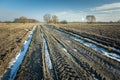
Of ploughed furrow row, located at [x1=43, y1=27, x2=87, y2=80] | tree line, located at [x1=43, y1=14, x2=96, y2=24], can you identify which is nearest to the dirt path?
ploughed furrow row, located at [x1=43, y1=27, x2=87, y2=80]

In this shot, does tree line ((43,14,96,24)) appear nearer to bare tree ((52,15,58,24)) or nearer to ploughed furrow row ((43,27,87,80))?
bare tree ((52,15,58,24))

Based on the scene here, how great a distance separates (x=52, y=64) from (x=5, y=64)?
3.02m

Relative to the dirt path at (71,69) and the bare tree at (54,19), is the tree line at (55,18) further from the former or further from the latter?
the dirt path at (71,69)

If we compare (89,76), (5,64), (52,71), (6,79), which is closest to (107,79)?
(89,76)

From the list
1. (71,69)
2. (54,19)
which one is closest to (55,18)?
(54,19)

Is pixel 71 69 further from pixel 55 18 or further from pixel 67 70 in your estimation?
pixel 55 18

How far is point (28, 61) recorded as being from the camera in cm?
1141

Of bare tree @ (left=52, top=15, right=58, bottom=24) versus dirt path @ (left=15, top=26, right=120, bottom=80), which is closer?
dirt path @ (left=15, top=26, right=120, bottom=80)

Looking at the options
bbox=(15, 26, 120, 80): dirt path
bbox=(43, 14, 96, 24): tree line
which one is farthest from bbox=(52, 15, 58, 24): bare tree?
bbox=(15, 26, 120, 80): dirt path

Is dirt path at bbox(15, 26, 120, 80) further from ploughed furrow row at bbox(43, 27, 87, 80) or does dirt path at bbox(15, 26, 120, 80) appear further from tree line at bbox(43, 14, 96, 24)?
tree line at bbox(43, 14, 96, 24)

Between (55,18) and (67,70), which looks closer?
(67,70)

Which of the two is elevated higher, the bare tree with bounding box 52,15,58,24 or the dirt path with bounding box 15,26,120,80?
the dirt path with bounding box 15,26,120,80

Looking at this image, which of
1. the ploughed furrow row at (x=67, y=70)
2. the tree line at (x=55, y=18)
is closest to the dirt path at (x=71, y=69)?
the ploughed furrow row at (x=67, y=70)

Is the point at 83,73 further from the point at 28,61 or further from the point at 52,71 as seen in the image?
the point at 28,61
